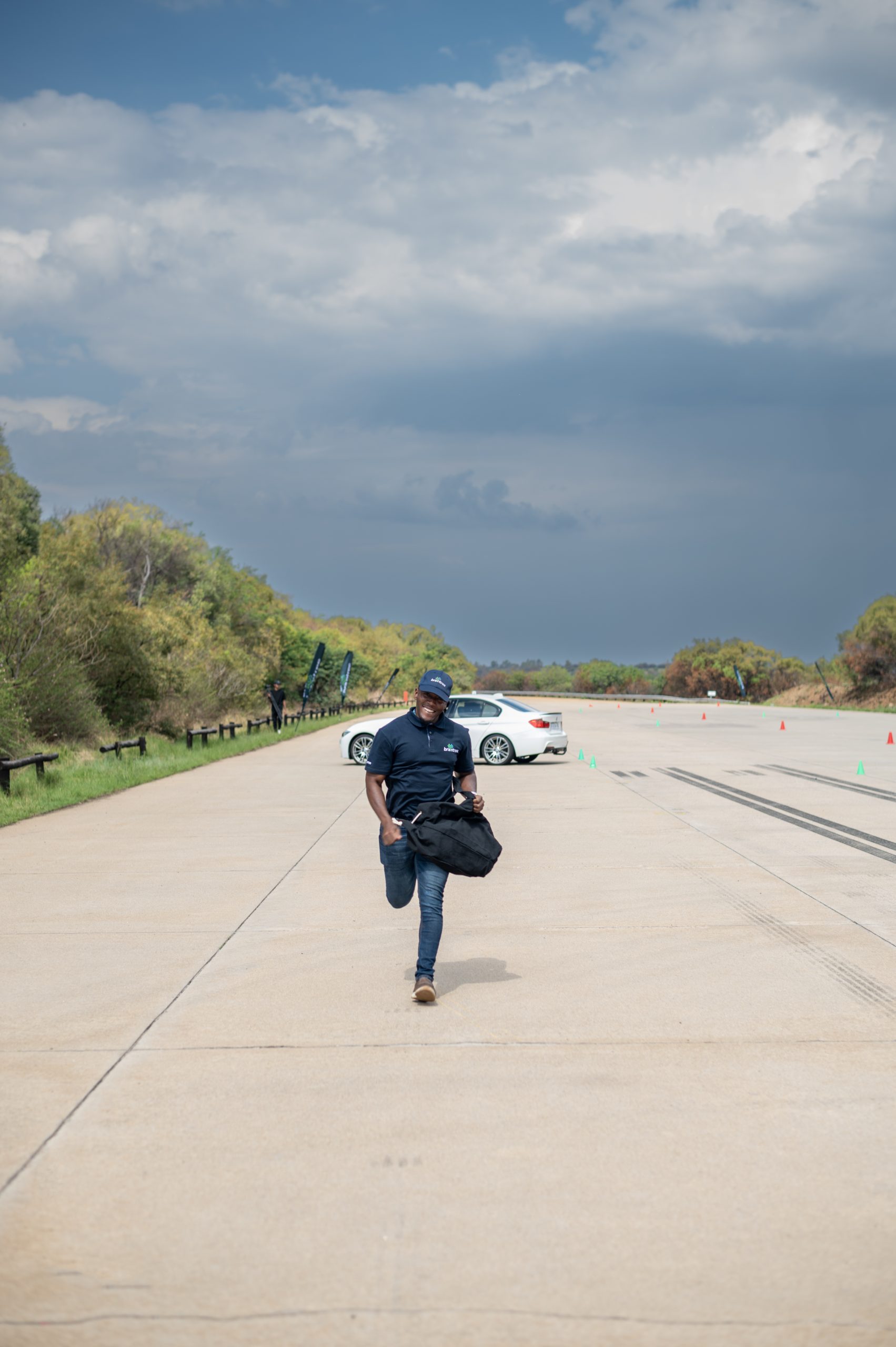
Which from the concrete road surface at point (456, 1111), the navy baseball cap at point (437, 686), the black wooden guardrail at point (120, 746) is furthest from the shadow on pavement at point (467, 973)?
the black wooden guardrail at point (120, 746)

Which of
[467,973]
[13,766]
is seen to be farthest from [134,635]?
[467,973]

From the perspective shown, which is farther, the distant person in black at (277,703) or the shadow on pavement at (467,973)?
the distant person in black at (277,703)

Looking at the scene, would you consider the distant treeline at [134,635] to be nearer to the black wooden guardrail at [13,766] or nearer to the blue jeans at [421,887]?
the black wooden guardrail at [13,766]

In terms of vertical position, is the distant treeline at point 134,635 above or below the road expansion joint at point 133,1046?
above

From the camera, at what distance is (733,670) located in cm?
15112

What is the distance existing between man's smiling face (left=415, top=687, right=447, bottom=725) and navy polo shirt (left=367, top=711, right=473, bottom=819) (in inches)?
1.4

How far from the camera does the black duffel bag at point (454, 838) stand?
696 centimetres

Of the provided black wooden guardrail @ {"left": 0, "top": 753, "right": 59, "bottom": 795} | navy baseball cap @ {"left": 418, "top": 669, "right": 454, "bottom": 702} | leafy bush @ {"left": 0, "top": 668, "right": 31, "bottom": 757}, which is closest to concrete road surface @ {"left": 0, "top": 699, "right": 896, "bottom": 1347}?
navy baseball cap @ {"left": 418, "top": 669, "right": 454, "bottom": 702}

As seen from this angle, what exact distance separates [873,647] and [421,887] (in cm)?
8076

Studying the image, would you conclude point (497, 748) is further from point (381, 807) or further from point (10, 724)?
point (381, 807)

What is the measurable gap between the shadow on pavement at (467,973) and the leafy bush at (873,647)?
7792 cm

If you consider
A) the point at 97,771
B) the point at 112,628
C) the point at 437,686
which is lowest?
the point at 97,771

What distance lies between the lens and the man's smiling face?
714 cm

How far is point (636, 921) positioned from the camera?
9219 millimetres
